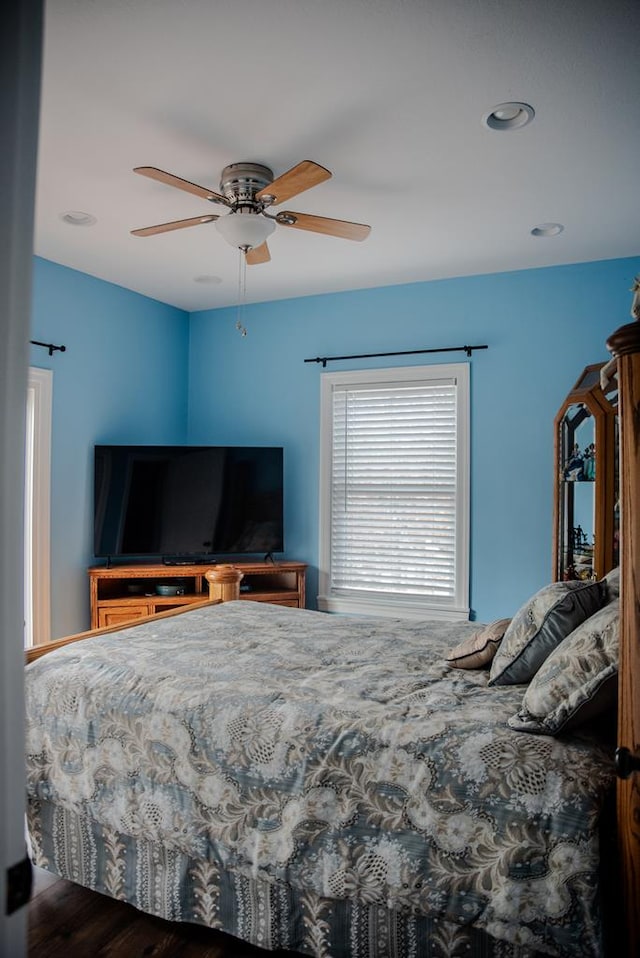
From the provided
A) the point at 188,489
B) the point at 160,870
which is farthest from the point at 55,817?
the point at 188,489

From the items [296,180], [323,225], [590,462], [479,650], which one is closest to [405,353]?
[590,462]

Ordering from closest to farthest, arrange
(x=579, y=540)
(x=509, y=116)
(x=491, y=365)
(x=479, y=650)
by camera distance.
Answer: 1. (x=479, y=650)
2. (x=509, y=116)
3. (x=579, y=540)
4. (x=491, y=365)

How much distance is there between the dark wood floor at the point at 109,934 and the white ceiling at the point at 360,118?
2687 mm

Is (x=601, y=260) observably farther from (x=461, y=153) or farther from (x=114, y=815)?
(x=114, y=815)

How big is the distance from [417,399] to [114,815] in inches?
136

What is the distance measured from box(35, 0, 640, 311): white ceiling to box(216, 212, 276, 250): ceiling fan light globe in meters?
0.28

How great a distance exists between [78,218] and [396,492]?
8.92 feet

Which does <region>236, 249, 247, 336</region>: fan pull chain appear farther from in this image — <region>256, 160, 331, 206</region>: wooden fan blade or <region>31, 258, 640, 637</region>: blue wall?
<region>256, 160, 331, 206</region>: wooden fan blade

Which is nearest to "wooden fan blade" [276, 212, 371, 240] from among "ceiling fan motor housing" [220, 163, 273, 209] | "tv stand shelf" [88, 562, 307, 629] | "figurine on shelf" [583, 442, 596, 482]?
"ceiling fan motor housing" [220, 163, 273, 209]

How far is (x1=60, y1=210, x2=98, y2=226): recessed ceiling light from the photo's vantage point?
348 centimetres

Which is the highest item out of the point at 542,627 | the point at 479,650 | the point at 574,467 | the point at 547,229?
the point at 547,229

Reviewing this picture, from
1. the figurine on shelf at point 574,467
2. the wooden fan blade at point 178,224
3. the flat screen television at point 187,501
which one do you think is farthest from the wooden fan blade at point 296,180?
the flat screen television at point 187,501

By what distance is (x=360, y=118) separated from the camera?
8.32 feet

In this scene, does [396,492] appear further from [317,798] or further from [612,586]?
[317,798]
